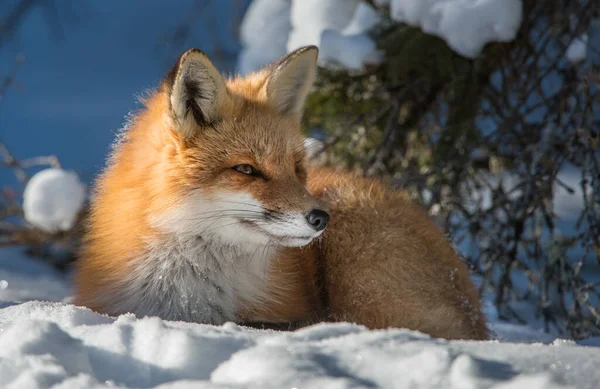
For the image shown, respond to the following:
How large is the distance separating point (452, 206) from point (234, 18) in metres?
2.27

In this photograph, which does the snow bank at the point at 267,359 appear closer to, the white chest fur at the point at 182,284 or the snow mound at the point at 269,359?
the snow mound at the point at 269,359

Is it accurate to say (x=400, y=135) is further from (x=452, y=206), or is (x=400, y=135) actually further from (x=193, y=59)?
(x=193, y=59)

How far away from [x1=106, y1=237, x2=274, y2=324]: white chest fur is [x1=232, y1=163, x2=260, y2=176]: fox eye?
24 cm

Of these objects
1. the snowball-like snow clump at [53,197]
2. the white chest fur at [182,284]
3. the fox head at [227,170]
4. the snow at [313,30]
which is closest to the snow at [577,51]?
the snow at [313,30]

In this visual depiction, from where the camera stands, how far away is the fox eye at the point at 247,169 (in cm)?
195

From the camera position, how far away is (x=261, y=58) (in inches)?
158

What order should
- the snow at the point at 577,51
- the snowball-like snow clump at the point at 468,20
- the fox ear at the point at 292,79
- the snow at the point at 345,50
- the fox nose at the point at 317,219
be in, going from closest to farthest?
the fox nose at the point at 317,219
the fox ear at the point at 292,79
the snowball-like snow clump at the point at 468,20
the snow at the point at 577,51
the snow at the point at 345,50

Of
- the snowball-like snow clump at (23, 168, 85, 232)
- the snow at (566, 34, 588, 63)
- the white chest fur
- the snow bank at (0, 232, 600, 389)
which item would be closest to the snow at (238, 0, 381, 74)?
the snow at (566, 34, 588, 63)

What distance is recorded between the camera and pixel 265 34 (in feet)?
13.4

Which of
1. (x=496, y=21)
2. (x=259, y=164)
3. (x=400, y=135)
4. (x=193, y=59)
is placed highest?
(x=496, y=21)

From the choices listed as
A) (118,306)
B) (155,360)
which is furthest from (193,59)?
(155,360)

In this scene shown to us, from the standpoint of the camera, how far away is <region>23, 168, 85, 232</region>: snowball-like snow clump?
435cm

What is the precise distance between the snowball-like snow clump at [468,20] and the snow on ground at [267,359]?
209cm

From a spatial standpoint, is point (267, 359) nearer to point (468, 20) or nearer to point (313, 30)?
point (468, 20)
